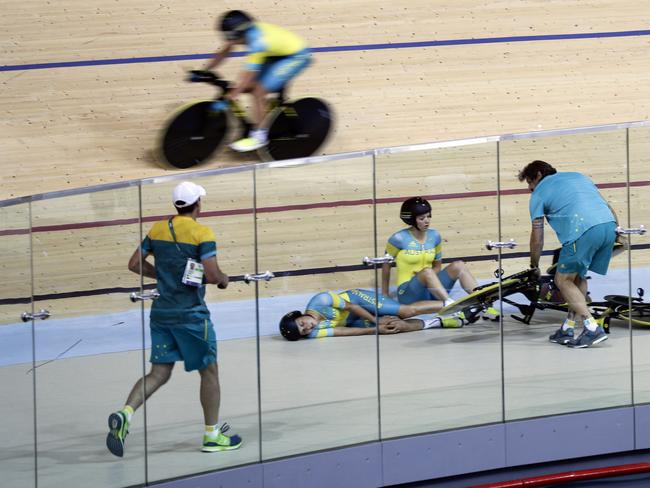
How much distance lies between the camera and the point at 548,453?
554 cm

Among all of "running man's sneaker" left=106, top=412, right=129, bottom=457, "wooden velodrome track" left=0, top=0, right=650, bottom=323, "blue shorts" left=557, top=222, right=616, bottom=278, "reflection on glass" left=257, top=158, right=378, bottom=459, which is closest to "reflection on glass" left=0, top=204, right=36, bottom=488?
"running man's sneaker" left=106, top=412, right=129, bottom=457

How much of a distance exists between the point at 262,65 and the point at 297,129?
0.55 m

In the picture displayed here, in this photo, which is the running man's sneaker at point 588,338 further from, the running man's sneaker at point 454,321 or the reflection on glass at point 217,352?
the reflection on glass at point 217,352

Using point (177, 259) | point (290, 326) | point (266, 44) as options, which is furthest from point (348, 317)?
point (266, 44)

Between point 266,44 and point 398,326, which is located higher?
point 266,44

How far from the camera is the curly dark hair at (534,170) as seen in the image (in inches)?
213

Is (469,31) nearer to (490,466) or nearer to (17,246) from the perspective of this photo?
(490,466)

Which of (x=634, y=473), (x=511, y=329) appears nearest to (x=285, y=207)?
(x=511, y=329)

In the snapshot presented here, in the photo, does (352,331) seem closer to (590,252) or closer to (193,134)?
(590,252)

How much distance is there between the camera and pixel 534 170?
545cm

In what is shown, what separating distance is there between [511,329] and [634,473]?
0.92 m

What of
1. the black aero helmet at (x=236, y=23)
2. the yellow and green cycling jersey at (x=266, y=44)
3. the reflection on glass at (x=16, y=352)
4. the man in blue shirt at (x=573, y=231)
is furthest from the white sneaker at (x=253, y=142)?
the reflection on glass at (x=16, y=352)

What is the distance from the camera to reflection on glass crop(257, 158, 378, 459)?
4.93 m

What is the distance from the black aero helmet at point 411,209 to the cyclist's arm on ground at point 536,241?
649 millimetres
